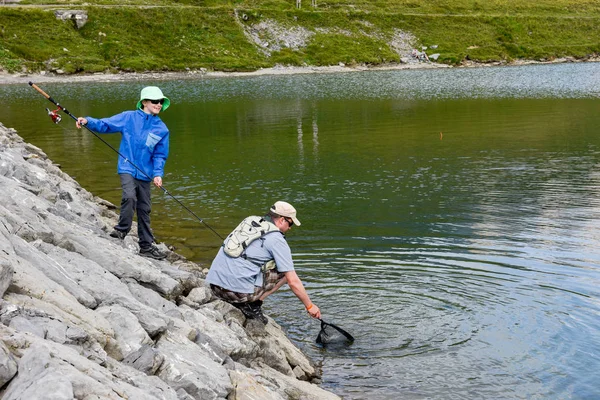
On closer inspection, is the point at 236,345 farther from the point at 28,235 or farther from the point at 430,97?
the point at 430,97

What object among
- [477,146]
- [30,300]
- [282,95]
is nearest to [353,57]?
[282,95]

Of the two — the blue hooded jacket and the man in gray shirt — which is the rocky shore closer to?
the man in gray shirt

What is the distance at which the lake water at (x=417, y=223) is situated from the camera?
38.4 feet

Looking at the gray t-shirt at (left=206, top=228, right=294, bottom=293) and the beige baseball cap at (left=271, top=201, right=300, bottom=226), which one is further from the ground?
the beige baseball cap at (left=271, top=201, right=300, bottom=226)

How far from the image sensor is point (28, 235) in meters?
9.80

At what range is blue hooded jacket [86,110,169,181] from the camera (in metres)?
12.7

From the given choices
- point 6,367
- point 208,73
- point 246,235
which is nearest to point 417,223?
point 246,235

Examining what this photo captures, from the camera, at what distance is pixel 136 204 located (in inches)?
520

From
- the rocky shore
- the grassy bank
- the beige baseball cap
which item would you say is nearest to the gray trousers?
the rocky shore

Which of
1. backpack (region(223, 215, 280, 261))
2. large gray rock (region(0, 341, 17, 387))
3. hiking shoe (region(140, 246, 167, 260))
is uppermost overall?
large gray rock (region(0, 341, 17, 387))

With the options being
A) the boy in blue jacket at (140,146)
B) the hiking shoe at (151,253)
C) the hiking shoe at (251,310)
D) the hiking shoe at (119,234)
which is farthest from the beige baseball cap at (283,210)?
the hiking shoe at (119,234)

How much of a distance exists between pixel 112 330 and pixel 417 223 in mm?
13421

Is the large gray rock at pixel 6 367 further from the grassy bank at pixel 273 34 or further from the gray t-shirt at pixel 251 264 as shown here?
the grassy bank at pixel 273 34

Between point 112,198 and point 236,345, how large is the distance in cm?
1509
